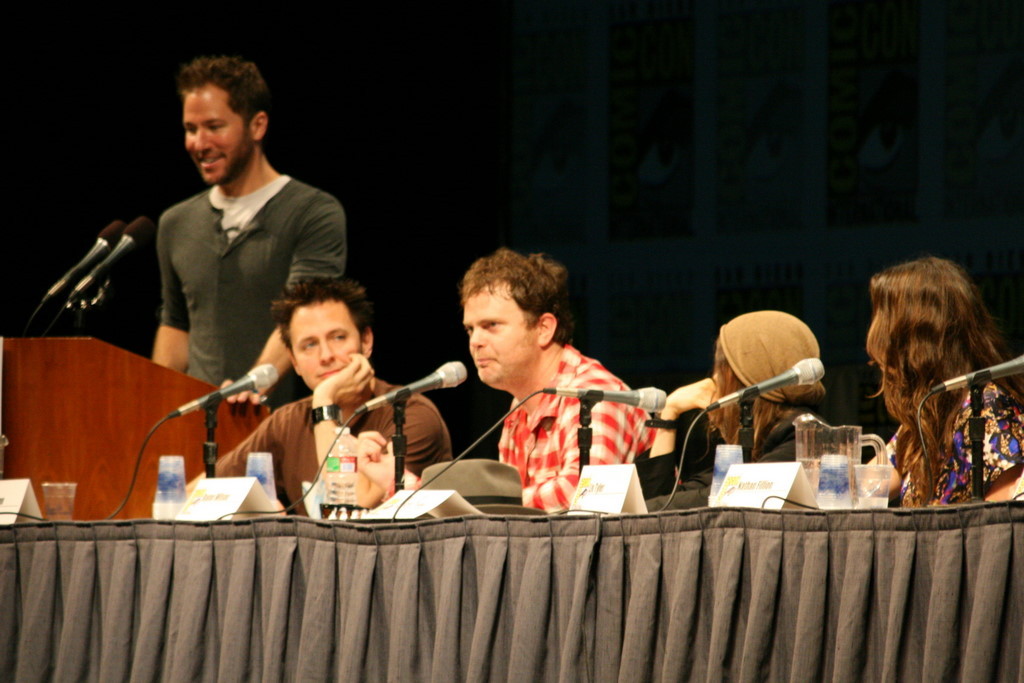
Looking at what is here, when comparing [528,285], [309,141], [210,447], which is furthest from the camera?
[309,141]

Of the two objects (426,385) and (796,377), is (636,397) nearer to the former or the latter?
(796,377)

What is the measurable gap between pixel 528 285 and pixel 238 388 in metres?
0.79

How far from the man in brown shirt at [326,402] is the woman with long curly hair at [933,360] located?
1.37 m

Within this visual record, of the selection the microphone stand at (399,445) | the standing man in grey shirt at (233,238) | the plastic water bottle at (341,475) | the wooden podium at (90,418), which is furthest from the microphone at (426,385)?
the standing man in grey shirt at (233,238)

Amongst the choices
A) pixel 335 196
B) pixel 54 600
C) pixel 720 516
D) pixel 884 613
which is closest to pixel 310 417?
pixel 54 600

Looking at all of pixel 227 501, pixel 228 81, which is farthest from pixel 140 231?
pixel 228 81

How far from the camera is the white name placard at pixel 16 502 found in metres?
2.81

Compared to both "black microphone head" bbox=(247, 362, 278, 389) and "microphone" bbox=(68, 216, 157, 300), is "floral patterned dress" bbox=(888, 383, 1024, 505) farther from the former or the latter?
"microphone" bbox=(68, 216, 157, 300)

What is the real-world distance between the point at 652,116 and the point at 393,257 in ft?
4.03

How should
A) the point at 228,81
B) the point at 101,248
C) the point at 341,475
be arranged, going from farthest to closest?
the point at 228,81 → the point at 101,248 → the point at 341,475

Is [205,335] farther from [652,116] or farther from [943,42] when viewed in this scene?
[943,42]

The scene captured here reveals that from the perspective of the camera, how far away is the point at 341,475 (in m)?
3.19

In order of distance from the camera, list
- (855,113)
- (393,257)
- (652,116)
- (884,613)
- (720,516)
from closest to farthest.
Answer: (884,613)
(720,516)
(855,113)
(652,116)
(393,257)

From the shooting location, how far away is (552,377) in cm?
335
